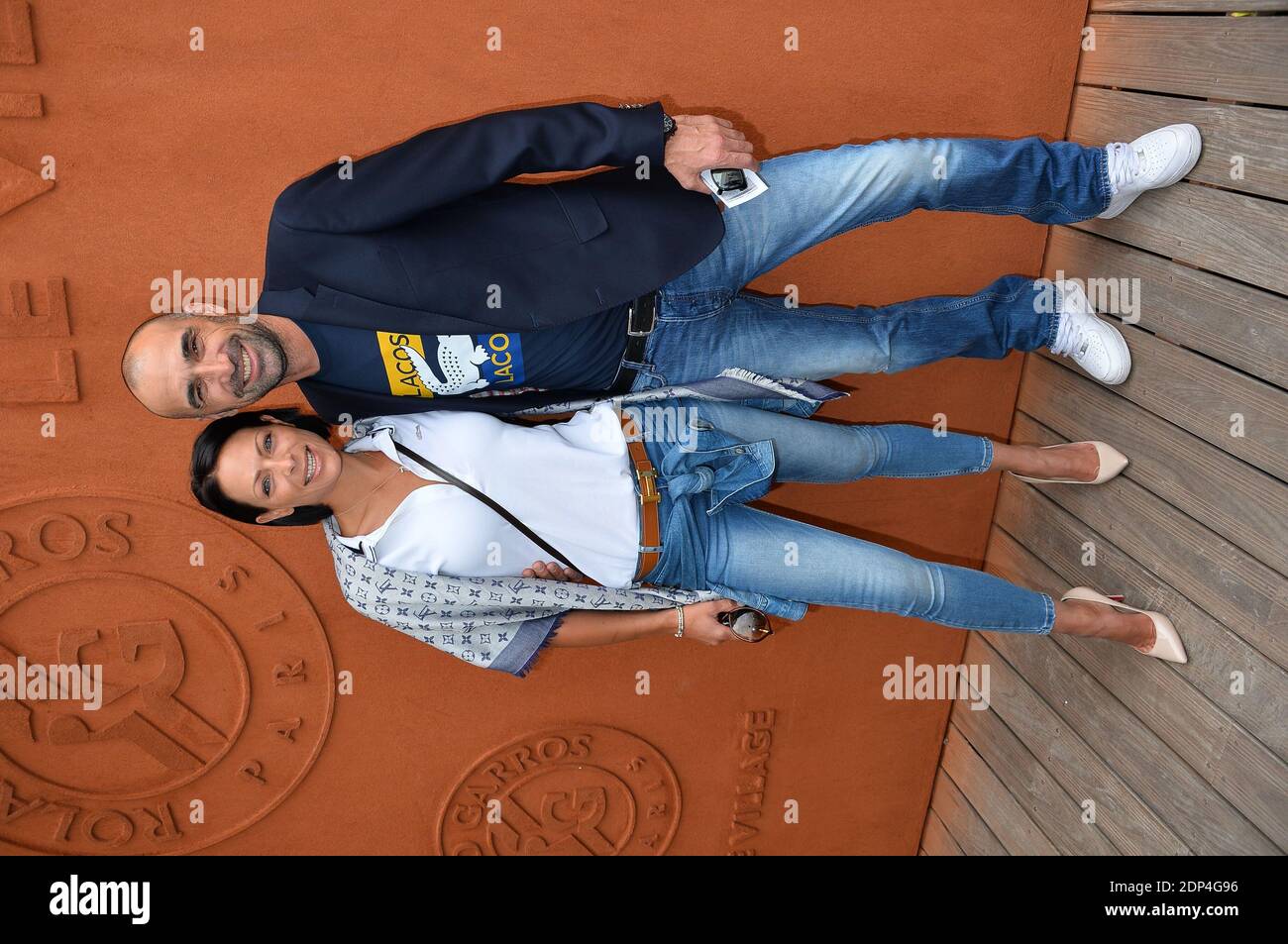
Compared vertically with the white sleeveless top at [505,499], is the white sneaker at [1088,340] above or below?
above

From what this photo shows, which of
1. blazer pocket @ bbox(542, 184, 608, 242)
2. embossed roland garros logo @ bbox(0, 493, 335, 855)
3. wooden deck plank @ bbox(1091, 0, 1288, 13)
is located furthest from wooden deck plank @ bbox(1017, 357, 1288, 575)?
embossed roland garros logo @ bbox(0, 493, 335, 855)

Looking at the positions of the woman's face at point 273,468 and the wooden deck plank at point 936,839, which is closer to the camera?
the woman's face at point 273,468

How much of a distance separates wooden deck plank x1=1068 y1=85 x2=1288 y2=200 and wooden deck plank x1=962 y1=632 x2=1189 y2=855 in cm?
138

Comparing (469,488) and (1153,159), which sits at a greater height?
(1153,159)

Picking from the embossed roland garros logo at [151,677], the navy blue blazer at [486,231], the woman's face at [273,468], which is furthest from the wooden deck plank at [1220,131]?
the embossed roland garros logo at [151,677]

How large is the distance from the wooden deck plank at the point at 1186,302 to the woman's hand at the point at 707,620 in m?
1.25

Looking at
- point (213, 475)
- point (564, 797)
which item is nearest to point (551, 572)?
point (213, 475)

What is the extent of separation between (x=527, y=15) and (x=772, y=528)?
53.5 inches

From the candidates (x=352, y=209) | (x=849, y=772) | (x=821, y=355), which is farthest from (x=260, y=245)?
(x=849, y=772)

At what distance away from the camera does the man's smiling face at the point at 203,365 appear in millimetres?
1720

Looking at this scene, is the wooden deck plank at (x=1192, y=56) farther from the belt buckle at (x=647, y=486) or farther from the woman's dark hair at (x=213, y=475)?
the woman's dark hair at (x=213, y=475)

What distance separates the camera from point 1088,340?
7.61 feet

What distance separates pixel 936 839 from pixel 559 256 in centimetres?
257

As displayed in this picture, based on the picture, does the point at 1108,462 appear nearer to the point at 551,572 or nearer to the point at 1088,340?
the point at 1088,340
